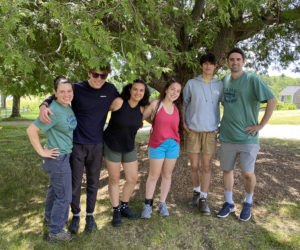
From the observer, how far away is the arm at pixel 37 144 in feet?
9.83

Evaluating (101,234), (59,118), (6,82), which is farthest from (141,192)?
(6,82)

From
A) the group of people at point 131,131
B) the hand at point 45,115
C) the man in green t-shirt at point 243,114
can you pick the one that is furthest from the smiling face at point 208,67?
the hand at point 45,115

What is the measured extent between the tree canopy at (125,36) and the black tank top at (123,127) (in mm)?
431

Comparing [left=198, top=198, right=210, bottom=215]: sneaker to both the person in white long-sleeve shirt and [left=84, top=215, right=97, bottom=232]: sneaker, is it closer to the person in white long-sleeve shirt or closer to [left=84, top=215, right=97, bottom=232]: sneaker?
the person in white long-sleeve shirt

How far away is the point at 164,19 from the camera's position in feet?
15.0

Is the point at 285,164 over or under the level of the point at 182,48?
under

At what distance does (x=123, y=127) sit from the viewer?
341 centimetres

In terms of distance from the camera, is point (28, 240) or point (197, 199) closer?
point (28, 240)

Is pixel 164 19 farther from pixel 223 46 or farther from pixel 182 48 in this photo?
pixel 223 46

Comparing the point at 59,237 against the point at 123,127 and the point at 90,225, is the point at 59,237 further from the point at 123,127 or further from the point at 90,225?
the point at 123,127

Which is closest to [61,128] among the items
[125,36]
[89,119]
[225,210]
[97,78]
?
[89,119]

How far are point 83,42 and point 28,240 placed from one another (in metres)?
2.48

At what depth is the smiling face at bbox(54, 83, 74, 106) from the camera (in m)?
3.06

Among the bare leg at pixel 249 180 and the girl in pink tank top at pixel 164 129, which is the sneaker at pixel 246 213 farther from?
the girl in pink tank top at pixel 164 129
